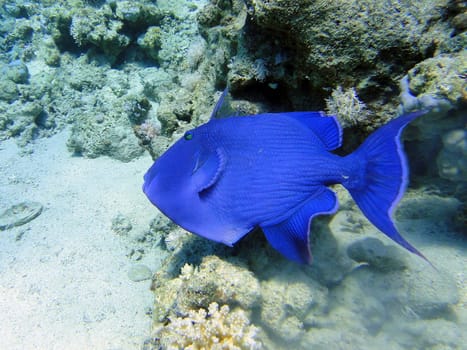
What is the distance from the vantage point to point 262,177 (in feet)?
5.34

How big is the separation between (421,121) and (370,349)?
1476mm

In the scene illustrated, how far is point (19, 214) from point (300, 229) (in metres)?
3.56

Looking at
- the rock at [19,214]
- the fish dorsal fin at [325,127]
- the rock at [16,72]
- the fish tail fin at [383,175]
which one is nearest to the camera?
the fish tail fin at [383,175]

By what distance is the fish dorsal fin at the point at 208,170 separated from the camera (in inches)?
64.6

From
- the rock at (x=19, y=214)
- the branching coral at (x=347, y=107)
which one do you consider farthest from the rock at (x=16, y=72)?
the branching coral at (x=347, y=107)

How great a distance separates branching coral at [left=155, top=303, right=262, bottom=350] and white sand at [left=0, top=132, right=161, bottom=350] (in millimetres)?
771

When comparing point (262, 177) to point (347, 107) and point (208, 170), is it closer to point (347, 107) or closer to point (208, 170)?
point (208, 170)

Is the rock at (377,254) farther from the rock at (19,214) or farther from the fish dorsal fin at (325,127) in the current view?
the rock at (19,214)

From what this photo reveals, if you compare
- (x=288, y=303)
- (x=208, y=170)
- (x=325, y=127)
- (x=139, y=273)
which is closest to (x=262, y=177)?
(x=208, y=170)

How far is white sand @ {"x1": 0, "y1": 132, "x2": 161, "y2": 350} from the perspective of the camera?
8.27 ft

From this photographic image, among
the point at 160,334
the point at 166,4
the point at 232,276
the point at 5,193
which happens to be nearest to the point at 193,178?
the point at 232,276

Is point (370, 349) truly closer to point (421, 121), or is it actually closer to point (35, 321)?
point (421, 121)

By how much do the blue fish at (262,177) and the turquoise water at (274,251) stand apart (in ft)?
1.68

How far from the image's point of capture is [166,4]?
6.71m
